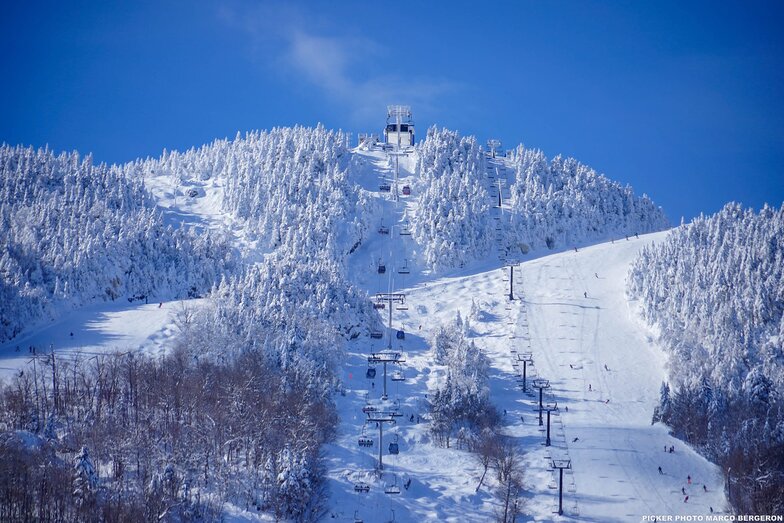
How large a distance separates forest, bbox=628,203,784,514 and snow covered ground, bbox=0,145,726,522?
230 centimetres

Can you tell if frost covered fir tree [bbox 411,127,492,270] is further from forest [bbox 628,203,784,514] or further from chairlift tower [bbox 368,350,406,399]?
chairlift tower [bbox 368,350,406,399]

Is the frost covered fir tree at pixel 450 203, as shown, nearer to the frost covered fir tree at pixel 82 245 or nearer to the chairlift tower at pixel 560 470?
the frost covered fir tree at pixel 82 245

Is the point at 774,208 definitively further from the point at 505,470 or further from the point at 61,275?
the point at 61,275

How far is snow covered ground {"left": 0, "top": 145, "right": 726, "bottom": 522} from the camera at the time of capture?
63188 mm

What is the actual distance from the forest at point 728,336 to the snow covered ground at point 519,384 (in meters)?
2.30

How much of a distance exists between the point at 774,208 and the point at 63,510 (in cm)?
8881

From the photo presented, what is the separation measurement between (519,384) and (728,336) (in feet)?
66.5

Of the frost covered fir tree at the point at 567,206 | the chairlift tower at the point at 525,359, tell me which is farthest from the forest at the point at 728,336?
the frost covered fir tree at the point at 567,206

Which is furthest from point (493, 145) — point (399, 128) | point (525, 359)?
point (525, 359)

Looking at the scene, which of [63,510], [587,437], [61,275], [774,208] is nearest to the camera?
[63,510]

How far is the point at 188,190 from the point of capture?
5635 inches

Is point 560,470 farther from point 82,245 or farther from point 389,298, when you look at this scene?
point 82,245

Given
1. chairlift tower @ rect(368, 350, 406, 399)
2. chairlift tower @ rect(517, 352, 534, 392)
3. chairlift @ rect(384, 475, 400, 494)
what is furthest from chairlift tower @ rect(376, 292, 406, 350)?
chairlift @ rect(384, 475, 400, 494)

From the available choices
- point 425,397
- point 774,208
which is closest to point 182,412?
point 425,397
